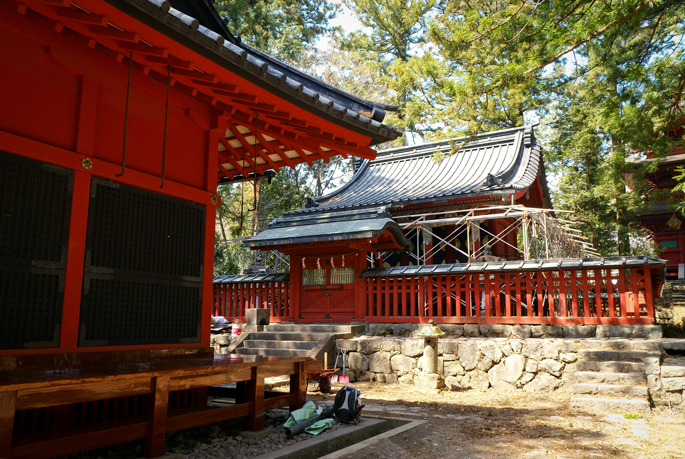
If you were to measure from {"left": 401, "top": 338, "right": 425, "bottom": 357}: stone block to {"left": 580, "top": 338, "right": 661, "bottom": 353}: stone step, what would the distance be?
300 cm

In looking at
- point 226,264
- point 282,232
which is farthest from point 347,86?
point 282,232

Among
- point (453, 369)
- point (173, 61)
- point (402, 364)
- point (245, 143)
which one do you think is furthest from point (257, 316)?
point (173, 61)

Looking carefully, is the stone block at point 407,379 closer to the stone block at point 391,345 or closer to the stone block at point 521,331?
the stone block at point 391,345

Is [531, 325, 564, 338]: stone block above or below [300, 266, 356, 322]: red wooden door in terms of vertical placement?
below

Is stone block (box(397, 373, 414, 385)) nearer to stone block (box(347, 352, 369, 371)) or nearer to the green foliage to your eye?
stone block (box(347, 352, 369, 371))

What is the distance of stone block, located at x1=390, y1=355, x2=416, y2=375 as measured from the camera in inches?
392

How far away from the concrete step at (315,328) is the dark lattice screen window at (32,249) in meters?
7.42

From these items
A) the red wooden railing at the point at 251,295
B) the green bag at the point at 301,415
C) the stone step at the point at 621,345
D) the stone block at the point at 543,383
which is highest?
the red wooden railing at the point at 251,295

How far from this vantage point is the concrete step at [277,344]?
428 inches

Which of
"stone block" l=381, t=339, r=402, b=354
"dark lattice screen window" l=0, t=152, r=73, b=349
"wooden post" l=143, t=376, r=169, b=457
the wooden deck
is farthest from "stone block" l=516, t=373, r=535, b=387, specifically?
"dark lattice screen window" l=0, t=152, r=73, b=349

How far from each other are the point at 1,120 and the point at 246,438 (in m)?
3.80

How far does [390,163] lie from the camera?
68.7 ft

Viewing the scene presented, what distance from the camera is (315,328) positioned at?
1161cm

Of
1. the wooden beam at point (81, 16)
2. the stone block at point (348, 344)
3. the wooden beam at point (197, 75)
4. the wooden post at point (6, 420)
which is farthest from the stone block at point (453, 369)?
the wooden beam at point (81, 16)
